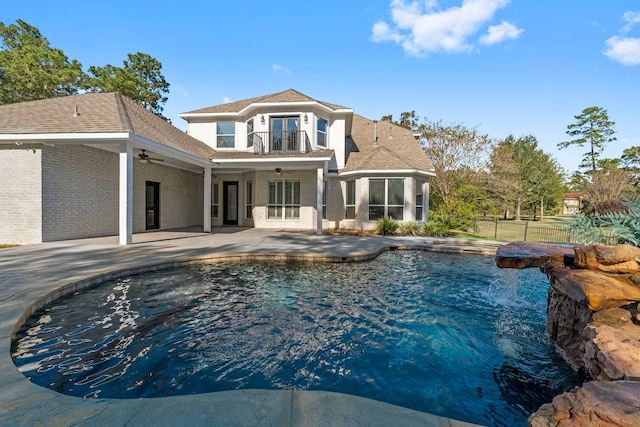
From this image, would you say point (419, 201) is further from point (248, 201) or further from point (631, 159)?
point (631, 159)

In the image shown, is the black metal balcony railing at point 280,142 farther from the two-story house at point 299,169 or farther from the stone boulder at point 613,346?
the stone boulder at point 613,346

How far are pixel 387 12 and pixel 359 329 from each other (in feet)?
44.8

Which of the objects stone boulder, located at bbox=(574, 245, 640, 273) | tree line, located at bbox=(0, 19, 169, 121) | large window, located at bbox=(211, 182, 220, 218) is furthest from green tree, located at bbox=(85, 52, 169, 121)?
stone boulder, located at bbox=(574, 245, 640, 273)

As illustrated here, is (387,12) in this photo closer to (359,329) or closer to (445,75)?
(445,75)

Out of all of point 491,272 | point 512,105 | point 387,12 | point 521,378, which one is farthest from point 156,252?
point 512,105

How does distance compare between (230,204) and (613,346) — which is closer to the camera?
(613,346)

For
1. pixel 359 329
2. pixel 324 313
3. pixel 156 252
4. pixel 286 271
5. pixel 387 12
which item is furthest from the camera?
pixel 387 12

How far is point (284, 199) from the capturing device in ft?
52.2

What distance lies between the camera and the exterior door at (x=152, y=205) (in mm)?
13516

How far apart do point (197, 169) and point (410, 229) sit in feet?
38.1

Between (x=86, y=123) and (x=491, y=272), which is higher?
(x=86, y=123)

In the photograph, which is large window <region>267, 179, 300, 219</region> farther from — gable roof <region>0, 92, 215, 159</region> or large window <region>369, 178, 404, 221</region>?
gable roof <region>0, 92, 215, 159</region>

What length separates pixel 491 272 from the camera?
298 inches

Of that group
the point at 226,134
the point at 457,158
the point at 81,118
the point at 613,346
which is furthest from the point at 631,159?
the point at 81,118
